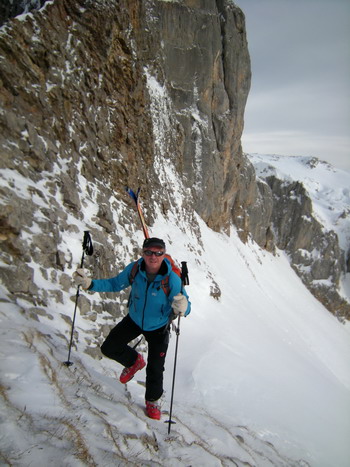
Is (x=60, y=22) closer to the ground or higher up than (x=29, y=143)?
higher up

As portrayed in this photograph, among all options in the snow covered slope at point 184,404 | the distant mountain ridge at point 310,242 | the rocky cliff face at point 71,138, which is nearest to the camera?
the snow covered slope at point 184,404

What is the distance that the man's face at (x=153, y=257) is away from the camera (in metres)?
4.16

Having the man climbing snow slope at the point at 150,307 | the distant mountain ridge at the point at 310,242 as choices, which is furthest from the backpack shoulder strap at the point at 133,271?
the distant mountain ridge at the point at 310,242

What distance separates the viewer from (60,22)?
926 cm

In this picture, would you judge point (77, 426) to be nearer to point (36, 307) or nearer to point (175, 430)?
point (175, 430)

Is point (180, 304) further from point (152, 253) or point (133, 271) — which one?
point (133, 271)

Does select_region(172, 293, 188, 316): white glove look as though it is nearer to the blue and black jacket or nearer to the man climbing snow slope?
the man climbing snow slope

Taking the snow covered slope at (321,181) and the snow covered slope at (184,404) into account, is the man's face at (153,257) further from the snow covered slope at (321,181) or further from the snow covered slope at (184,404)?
the snow covered slope at (321,181)

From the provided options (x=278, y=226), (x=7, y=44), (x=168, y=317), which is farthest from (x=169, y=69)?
(x=278, y=226)

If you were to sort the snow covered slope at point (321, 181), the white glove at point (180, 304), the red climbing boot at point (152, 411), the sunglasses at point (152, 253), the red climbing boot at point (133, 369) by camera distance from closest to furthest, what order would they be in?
1. the white glove at point (180, 304)
2. the sunglasses at point (152, 253)
3. the red climbing boot at point (152, 411)
4. the red climbing boot at point (133, 369)
5. the snow covered slope at point (321, 181)

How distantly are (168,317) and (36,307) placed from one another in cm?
272

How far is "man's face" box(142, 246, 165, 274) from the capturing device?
13.6 ft

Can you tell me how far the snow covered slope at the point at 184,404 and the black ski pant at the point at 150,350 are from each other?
399mm

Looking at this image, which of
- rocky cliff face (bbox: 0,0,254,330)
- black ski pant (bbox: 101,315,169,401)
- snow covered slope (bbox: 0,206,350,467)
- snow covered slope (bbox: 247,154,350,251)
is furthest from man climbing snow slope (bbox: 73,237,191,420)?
snow covered slope (bbox: 247,154,350,251)
